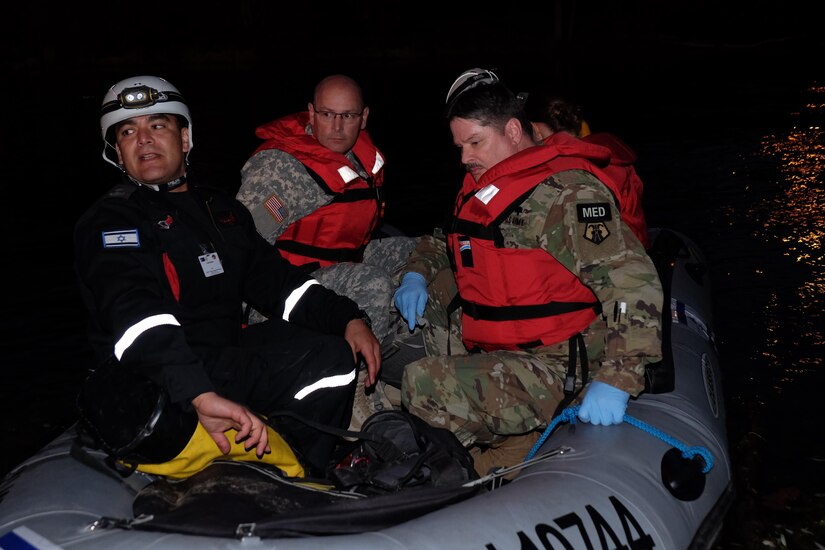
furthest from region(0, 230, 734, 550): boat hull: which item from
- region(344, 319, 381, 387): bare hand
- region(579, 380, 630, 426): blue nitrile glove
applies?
region(344, 319, 381, 387): bare hand

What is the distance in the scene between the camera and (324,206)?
4.21 metres

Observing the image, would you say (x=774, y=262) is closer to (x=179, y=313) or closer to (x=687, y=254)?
(x=687, y=254)

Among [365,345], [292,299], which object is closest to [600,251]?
[365,345]

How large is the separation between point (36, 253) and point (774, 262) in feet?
20.7

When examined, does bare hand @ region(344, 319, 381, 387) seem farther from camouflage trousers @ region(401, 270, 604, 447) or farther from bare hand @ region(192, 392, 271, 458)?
bare hand @ region(192, 392, 271, 458)

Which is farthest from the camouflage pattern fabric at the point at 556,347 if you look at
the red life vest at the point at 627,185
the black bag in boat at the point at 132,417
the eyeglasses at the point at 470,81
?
the red life vest at the point at 627,185

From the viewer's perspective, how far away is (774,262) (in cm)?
702

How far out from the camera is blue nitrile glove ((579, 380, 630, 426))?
9.79 feet

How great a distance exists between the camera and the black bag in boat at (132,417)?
254 centimetres

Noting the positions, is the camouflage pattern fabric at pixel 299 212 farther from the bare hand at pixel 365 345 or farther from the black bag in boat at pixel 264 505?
the black bag in boat at pixel 264 505

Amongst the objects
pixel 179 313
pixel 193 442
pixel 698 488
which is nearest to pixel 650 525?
pixel 698 488

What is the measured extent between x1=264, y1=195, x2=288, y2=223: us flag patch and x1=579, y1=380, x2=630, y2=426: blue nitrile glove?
5.52 ft

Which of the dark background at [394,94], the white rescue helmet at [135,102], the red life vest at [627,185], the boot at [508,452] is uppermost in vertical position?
the white rescue helmet at [135,102]

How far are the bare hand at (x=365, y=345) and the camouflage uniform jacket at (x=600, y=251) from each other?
0.59 m
